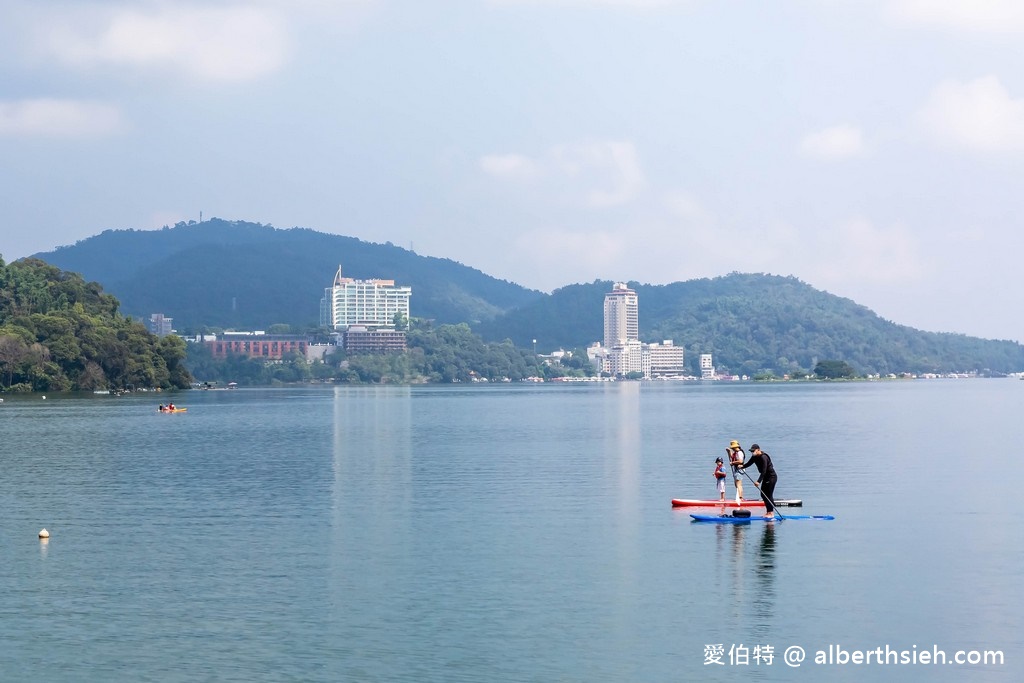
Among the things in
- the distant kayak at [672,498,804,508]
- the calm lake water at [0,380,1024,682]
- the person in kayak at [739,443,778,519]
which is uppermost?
the person in kayak at [739,443,778,519]

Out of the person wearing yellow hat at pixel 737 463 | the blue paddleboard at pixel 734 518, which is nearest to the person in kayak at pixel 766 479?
the blue paddleboard at pixel 734 518

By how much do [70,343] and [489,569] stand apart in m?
149

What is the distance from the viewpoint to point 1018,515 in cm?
4184

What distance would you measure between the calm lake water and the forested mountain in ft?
352

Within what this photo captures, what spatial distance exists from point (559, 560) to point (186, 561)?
31.0 ft

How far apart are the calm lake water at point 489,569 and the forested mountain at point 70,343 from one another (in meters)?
107

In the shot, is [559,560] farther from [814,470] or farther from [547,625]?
[814,470]

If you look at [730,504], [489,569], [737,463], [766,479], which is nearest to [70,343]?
[730,504]

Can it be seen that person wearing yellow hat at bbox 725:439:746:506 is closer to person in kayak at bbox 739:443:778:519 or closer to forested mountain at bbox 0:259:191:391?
person in kayak at bbox 739:443:778:519

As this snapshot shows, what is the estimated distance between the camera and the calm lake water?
78.3 ft

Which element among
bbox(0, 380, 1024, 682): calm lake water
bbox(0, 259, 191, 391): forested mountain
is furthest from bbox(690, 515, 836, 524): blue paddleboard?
bbox(0, 259, 191, 391): forested mountain

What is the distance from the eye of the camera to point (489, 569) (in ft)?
105

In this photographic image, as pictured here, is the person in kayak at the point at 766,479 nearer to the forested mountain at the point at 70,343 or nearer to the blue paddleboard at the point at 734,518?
the blue paddleboard at the point at 734,518

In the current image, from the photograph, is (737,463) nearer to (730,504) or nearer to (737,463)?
(737,463)
